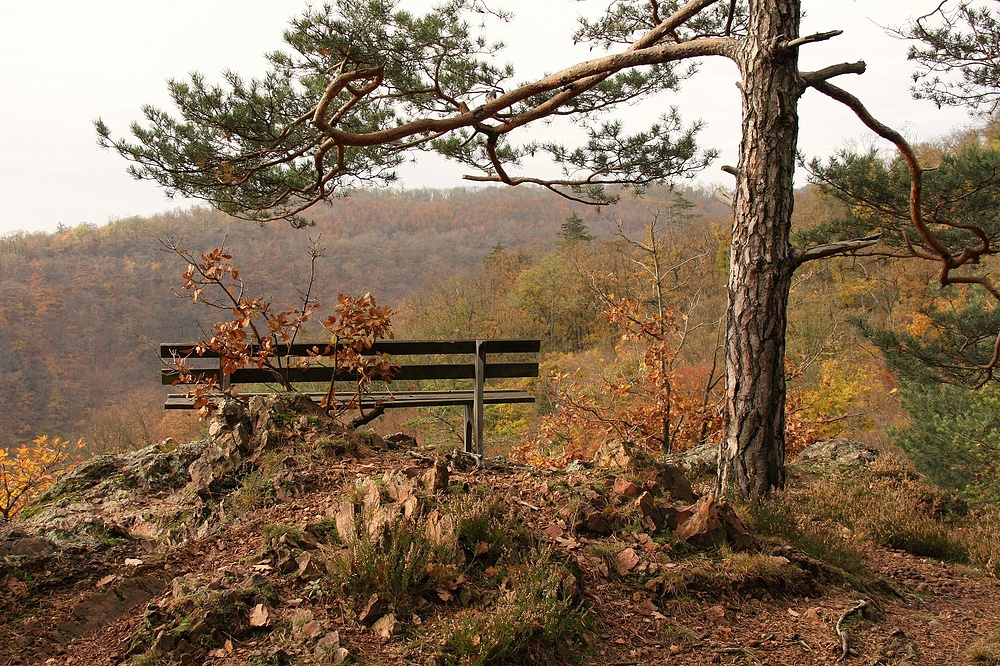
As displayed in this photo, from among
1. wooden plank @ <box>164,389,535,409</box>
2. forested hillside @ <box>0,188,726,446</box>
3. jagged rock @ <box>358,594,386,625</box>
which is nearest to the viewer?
jagged rock @ <box>358,594,386,625</box>

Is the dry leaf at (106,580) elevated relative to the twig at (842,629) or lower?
elevated

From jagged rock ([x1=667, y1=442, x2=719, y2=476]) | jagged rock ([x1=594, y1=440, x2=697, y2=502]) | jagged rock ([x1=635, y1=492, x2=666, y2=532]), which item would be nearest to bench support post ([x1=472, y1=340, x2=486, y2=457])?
jagged rock ([x1=667, y1=442, x2=719, y2=476])

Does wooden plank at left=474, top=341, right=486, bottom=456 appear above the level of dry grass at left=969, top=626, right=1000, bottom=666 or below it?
above

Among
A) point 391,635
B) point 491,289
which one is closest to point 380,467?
point 391,635

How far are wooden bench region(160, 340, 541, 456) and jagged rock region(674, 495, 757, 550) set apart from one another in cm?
281

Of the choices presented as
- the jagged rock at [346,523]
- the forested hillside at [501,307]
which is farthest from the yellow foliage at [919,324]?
the jagged rock at [346,523]

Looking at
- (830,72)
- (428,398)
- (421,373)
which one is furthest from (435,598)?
(830,72)

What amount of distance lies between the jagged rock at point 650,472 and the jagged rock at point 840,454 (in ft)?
11.0

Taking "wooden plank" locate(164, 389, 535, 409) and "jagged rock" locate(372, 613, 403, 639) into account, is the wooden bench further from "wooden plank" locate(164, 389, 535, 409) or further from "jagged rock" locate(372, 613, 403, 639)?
"jagged rock" locate(372, 613, 403, 639)

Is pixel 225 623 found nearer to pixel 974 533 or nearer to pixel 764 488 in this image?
pixel 764 488

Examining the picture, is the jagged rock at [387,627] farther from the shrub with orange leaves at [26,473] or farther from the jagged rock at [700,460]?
the jagged rock at [700,460]

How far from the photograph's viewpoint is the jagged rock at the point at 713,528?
143 inches

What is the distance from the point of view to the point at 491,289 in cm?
3450

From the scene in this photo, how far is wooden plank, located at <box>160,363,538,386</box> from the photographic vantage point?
578 cm
